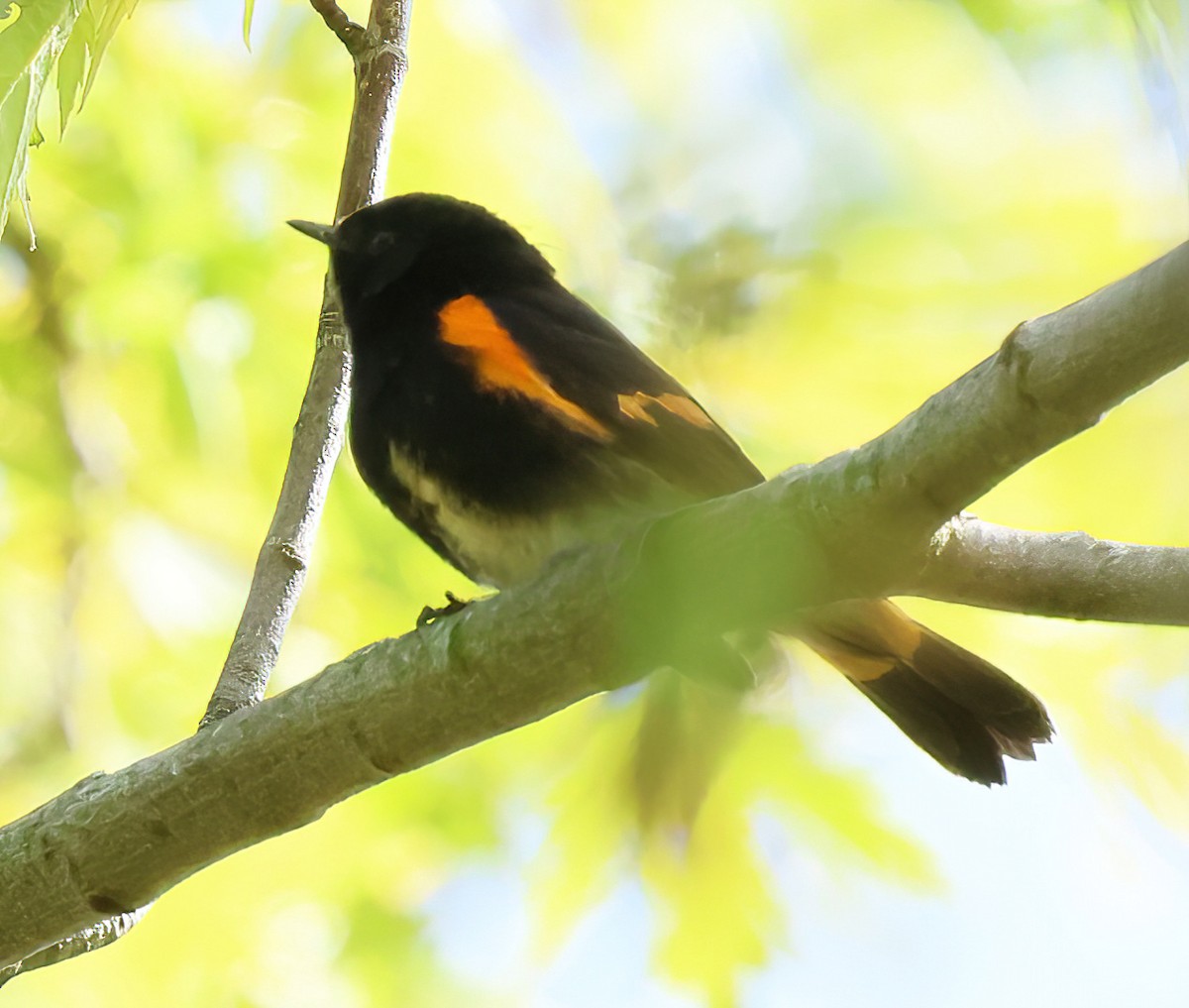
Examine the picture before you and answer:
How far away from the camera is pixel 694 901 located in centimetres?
117

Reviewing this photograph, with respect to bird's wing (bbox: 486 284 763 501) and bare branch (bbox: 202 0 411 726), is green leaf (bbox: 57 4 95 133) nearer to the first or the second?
bird's wing (bbox: 486 284 763 501)

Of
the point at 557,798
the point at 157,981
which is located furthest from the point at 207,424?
the point at 557,798

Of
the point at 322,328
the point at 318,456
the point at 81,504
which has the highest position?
the point at 81,504

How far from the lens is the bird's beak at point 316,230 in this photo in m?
2.54

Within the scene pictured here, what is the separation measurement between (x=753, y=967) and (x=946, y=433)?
0.51m

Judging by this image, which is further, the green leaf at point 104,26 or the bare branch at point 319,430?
the bare branch at point 319,430

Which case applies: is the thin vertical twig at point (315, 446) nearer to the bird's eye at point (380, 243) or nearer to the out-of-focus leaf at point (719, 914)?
the bird's eye at point (380, 243)

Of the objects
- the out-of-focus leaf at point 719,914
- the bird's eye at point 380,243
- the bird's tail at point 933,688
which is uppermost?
the bird's eye at point 380,243

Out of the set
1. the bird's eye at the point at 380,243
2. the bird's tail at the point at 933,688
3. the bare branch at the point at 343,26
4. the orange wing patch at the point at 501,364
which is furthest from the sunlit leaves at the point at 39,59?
the bird's eye at the point at 380,243

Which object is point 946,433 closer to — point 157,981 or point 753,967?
point 753,967

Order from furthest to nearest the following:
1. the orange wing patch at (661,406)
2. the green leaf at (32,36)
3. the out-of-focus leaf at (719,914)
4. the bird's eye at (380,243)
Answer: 1. the bird's eye at (380,243)
2. the orange wing patch at (661,406)
3. the out-of-focus leaf at (719,914)
4. the green leaf at (32,36)

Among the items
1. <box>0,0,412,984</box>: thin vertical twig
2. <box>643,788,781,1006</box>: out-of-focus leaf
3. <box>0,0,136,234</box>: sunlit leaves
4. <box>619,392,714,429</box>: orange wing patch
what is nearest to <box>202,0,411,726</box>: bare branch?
<box>0,0,412,984</box>: thin vertical twig

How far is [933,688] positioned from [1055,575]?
2.05 ft

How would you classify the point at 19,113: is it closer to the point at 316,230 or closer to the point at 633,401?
the point at 633,401
